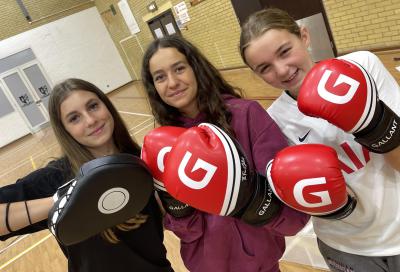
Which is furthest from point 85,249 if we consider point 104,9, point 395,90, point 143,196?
point 104,9

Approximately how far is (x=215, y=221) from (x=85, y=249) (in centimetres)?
49

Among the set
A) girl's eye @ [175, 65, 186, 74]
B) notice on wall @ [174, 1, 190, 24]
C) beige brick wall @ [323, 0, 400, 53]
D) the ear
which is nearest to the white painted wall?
notice on wall @ [174, 1, 190, 24]

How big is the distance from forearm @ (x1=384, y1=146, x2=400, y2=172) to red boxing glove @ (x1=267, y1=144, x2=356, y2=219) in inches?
6.2

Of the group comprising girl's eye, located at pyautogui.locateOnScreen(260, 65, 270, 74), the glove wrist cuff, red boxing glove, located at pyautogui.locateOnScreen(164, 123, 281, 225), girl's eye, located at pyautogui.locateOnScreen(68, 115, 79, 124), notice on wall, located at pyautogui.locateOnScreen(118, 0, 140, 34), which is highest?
notice on wall, located at pyautogui.locateOnScreen(118, 0, 140, 34)

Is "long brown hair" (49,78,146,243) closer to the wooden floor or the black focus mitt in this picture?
the black focus mitt

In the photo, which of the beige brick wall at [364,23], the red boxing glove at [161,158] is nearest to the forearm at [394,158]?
the red boxing glove at [161,158]

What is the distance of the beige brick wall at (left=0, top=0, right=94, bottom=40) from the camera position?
10.9 metres

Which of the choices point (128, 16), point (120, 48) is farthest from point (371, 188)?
point (120, 48)

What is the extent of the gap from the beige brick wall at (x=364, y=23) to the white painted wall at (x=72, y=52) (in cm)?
981

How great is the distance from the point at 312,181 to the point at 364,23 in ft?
14.8

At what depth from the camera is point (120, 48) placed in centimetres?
1304

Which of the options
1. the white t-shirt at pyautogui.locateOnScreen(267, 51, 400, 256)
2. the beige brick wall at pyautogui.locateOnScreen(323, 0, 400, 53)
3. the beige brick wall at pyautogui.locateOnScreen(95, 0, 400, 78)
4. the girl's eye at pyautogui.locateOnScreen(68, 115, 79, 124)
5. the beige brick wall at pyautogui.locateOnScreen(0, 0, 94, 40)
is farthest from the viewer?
the beige brick wall at pyautogui.locateOnScreen(0, 0, 94, 40)

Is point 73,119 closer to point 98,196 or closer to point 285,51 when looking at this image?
point 98,196

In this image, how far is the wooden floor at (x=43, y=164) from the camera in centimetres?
322
